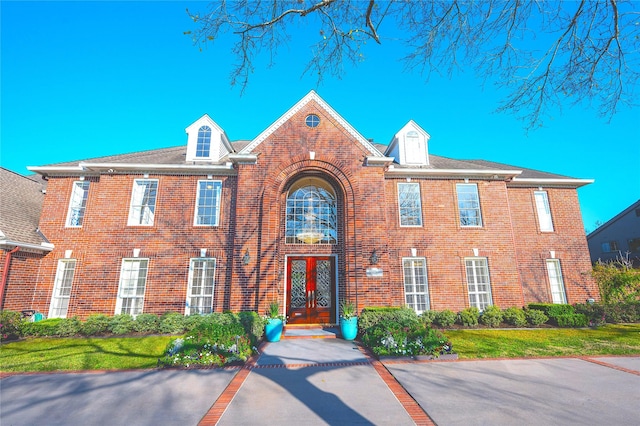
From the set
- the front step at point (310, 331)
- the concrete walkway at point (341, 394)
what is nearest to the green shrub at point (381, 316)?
the front step at point (310, 331)

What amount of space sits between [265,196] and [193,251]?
401 cm

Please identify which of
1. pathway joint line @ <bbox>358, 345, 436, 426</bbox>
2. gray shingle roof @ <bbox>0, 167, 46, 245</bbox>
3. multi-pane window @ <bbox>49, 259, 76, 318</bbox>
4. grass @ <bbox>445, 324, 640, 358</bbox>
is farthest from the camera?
multi-pane window @ <bbox>49, 259, 76, 318</bbox>

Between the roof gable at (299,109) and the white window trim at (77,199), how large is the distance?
26.7ft

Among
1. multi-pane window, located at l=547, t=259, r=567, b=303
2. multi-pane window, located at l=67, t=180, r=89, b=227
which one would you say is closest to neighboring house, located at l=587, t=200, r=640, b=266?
multi-pane window, located at l=547, t=259, r=567, b=303

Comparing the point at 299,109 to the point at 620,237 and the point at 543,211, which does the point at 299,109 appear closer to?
the point at 543,211

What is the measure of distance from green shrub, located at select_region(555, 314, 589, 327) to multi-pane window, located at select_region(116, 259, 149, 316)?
17315 mm

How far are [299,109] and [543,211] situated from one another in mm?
13381

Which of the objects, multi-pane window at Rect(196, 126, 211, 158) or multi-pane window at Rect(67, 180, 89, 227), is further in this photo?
multi-pane window at Rect(196, 126, 211, 158)

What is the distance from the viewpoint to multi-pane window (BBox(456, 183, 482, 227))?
13430mm

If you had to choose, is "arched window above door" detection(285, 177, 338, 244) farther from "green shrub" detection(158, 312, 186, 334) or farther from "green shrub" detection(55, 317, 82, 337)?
"green shrub" detection(55, 317, 82, 337)

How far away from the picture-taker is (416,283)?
41.3 ft

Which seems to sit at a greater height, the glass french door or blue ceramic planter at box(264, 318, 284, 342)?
the glass french door

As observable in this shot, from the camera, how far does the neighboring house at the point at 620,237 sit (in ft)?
73.5

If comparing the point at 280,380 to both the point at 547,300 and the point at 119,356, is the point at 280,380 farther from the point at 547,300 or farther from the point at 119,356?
the point at 547,300
